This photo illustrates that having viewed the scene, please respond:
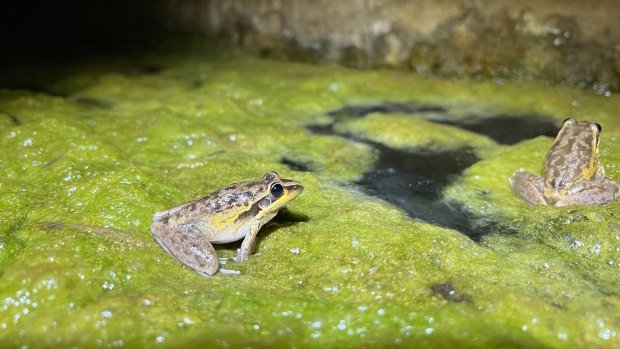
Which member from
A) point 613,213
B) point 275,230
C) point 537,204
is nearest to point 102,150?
point 275,230

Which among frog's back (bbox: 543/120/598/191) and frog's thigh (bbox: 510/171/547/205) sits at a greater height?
frog's back (bbox: 543/120/598/191)

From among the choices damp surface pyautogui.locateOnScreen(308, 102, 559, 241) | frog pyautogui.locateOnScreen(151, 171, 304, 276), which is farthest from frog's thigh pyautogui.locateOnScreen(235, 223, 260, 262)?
damp surface pyautogui.locateOnScreen(308, 102, 559, 241)

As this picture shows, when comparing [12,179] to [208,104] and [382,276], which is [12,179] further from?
[382,276]

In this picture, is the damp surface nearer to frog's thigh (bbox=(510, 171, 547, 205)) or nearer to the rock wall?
frog's thigh (bbox=(510, 171, 547, 205))

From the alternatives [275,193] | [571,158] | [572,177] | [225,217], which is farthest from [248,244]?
[571,158]

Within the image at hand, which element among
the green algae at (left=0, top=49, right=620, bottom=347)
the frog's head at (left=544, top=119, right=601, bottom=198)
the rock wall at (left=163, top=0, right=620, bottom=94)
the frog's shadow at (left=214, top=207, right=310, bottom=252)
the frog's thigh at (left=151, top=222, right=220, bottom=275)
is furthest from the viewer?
the rock wall at (left=163, top=0, right=620, bottom=94)

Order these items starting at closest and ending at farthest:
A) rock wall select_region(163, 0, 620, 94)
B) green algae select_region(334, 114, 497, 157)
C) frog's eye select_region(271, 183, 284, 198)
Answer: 1. frog's eye select_region(271, 183, 284, 198)
2. green algae select_region(334, 114, 497, 157)
3. rock wall select_region(163, 0, 620, 94)
